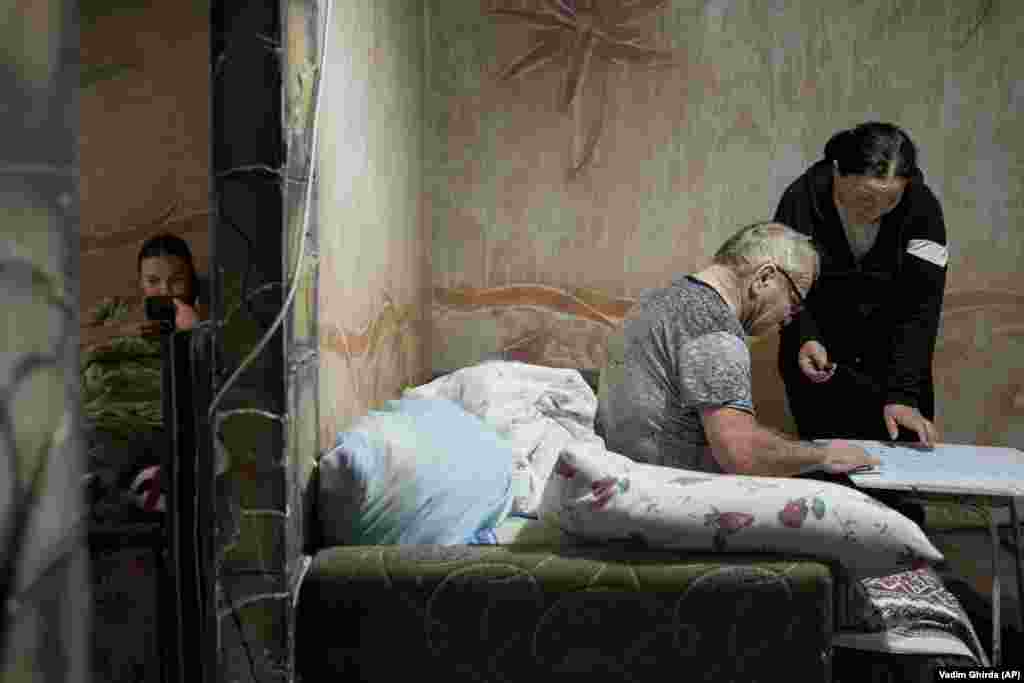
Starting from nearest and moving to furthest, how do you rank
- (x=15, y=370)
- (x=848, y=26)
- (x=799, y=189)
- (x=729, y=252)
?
(x=15, y=370) < (x=729, y=252) < (x=799, y=189) < (x=848, y=26)

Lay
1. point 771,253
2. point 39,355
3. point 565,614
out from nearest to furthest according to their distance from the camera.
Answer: point 39,355 < point 565,614 < point 771,253

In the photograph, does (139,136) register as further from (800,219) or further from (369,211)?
(800,219)

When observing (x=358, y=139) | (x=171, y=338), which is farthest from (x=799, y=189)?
(x=171, y=338)

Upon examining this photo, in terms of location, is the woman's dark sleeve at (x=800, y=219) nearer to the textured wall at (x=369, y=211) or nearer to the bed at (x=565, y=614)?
the textured wall at (x=369, y=211)

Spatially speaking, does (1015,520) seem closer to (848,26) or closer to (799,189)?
(799,189)

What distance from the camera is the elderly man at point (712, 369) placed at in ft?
6.90

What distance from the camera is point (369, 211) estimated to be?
2598mm

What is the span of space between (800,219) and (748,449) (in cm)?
153

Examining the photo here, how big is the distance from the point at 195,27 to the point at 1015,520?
2.21m

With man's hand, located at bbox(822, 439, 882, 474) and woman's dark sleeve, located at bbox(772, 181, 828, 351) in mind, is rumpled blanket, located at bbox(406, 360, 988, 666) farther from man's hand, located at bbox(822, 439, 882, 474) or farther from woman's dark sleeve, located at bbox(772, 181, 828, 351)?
woman's dark sleeve, located at bbox(772, 181, 828, 351)

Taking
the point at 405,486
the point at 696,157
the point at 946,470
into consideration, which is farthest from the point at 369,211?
the point at 696,157

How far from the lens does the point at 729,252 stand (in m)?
2.42

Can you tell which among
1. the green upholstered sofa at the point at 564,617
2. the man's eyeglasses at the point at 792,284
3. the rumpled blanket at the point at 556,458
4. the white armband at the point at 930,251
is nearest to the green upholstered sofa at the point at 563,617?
the green upholstered sofa at the point at 564,617

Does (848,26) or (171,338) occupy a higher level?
(848,26)
